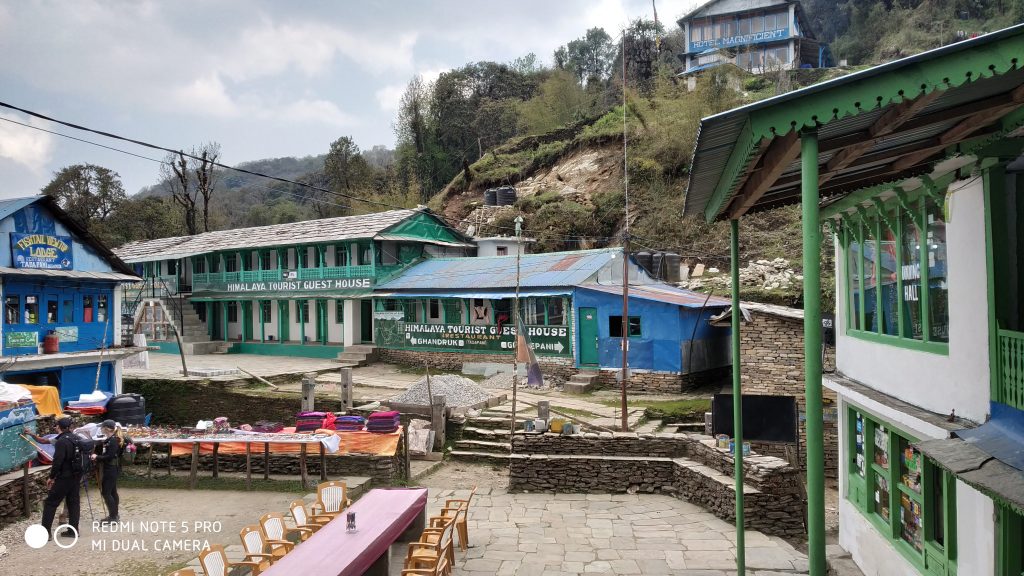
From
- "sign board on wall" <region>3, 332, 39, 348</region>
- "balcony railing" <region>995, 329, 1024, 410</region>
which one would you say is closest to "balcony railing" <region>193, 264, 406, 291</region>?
"sign board on wall" <region>3, 332, 39, 348</region>

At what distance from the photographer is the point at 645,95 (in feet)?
147

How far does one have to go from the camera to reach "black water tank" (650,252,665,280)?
25.8 meters

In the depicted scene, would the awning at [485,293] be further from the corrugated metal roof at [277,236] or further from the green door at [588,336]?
the corrugated metal roof at [277,236]

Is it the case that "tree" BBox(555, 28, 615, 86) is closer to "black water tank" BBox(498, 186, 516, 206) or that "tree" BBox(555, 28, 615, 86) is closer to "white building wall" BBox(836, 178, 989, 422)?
"black water tank" BBox(498, 186, 516, 206)

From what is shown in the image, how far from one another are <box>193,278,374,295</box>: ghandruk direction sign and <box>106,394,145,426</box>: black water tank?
10.9 metres

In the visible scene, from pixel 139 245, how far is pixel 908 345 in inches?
1655

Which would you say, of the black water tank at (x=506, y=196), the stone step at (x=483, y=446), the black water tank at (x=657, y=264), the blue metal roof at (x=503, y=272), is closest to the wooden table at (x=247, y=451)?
the stone step at (x=483, y=446)

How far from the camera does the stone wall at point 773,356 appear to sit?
16594mm

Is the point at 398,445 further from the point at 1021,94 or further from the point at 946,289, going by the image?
the point at 1021,94

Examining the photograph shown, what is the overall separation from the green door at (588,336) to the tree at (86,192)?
3991 centimetres

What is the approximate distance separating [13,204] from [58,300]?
3.24 m

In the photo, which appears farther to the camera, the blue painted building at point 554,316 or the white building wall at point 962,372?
the blue painted building at point 554,316

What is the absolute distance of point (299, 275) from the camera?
30.4m

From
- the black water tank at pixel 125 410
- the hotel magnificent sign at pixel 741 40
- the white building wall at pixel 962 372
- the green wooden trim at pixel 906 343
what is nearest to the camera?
the white building wall at pixel 962 372
